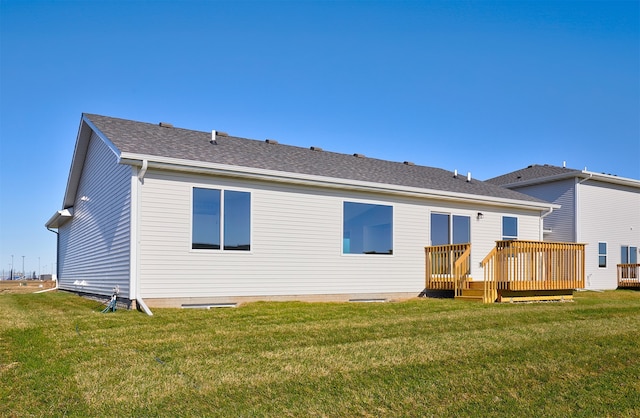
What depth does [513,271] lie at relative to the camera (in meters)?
12.1

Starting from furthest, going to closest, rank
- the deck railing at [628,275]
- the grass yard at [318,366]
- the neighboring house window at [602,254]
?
the deck railing at [628,275], the neighboring house window at [602,254], the grass yard at [318,366]

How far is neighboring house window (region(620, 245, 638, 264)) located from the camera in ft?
68.3

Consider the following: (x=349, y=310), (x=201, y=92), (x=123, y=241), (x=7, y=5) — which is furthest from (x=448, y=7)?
(x=7, y=5)

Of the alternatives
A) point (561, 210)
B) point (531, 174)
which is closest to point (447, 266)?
point (561, 210)

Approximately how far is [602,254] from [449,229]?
9761 millimetres

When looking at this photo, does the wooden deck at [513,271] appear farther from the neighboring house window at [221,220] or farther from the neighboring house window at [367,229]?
the neighboring house window at [221,220]

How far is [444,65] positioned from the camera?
16141 mm

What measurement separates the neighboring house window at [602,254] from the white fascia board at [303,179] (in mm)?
6632

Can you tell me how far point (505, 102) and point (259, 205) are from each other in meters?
11.4

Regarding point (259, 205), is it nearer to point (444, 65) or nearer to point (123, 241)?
point (123, 241)

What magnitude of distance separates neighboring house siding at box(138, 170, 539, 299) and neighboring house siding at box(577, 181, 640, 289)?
295 inches

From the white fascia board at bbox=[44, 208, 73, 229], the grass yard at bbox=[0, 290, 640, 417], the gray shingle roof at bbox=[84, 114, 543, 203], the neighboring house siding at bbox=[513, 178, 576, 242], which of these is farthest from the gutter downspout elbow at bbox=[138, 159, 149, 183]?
the neighboring house siding at bbox=[513, 178, 576, 242]

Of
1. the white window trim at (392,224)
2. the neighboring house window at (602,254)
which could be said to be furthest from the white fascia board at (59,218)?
the neighboring house window at (602,254)

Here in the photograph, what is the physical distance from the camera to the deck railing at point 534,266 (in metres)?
11.8
